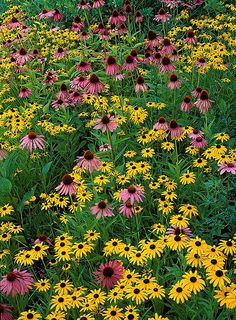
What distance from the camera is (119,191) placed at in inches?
129

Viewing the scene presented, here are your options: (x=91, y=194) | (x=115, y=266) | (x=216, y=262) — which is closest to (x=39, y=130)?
(x=91, y=194)

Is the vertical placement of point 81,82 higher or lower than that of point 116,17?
lower

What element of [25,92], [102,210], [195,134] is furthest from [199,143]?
[25,92]

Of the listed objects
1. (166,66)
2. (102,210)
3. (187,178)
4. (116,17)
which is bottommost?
(187,178)

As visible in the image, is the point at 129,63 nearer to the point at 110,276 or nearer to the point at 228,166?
the point at 228,166

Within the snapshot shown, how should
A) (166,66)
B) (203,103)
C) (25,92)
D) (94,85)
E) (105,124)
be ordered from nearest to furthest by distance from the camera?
(105,124), (203,103), (94,85), (166,66), (25,92)

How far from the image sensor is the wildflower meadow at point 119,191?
254 centimetres

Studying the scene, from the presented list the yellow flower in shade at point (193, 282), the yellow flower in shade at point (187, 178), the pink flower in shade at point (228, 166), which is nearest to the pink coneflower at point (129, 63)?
the yellow flower in shade at point (187, 178)

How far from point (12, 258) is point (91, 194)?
27.4 inches

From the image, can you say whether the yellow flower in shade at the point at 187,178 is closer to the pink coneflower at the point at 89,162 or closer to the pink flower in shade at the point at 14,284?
the pink coneflower at the point at 89,162

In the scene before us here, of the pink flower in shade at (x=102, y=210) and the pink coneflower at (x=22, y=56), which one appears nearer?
the pink flower in shade at (x=102, y=210)

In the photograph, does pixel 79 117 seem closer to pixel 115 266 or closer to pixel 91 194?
pixel 91 194

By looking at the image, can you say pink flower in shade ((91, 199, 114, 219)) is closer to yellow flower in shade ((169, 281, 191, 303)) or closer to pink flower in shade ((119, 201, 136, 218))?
pink flower in shade ((119, 201, 136, 218))

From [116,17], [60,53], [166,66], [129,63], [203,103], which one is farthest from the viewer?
[60,53]
